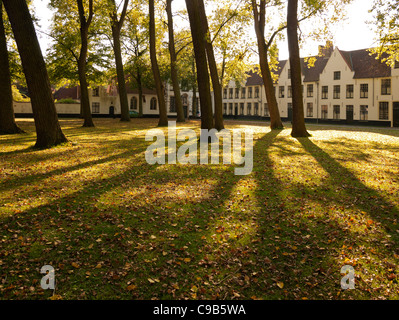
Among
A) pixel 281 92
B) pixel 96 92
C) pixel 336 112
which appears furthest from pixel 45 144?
pixel 281 92

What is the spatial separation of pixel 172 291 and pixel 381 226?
4.00m

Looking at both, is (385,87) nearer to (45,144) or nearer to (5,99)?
(5,99)

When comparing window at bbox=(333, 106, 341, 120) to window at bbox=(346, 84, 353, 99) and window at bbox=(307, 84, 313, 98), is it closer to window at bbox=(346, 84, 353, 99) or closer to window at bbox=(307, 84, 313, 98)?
window at bbox=(346, 84, 353, 99)

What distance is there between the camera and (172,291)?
422cm

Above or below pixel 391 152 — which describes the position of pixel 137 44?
above

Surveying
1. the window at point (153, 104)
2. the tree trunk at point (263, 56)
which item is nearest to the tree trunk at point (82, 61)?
the tree trunk at point (263, 56)

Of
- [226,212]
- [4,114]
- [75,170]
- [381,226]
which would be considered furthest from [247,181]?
[4,114]

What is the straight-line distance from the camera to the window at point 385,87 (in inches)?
1780

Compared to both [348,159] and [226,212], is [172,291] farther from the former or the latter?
[348,159]

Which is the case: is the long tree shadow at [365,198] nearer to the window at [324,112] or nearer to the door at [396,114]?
the door at [396,114]

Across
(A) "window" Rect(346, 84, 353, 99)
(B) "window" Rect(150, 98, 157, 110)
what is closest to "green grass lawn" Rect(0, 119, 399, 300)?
(A) "window" Rect(346, 84, 353, 99)

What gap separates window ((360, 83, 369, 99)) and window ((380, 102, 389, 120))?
8.67ft
